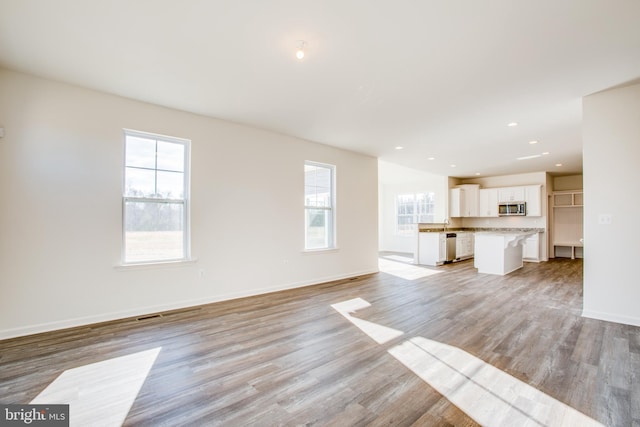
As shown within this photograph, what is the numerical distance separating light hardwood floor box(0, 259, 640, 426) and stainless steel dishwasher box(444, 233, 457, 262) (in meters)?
4.13

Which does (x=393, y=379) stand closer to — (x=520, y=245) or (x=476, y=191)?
(x=520, y=245)

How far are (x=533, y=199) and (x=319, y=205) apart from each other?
22.9 ft

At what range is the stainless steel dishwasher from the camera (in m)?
8.34

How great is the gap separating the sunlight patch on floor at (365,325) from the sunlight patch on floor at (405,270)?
233 cm

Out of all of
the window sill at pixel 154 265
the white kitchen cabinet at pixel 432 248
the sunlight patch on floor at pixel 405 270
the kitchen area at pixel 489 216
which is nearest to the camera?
the window sill at pixel 154 265

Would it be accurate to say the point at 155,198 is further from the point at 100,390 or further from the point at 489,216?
the point at 489,216

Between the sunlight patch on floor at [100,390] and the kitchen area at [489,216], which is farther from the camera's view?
the kitchen area at [489,216]

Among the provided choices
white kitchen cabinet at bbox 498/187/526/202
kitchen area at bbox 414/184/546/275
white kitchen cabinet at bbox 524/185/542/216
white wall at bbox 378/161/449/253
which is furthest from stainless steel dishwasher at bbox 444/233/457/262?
white kitchen cabinet at bbox 524/185/542/216

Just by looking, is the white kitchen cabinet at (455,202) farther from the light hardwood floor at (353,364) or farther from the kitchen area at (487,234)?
the light hardwood floor at (353,364)

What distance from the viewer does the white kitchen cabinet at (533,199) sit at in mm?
8523

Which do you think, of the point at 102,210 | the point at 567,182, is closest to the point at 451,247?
the point at 567,182

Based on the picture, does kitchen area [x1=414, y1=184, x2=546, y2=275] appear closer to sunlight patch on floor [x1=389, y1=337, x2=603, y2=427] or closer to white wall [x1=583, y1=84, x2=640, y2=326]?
white wall [x1=583, y1=84, x2=640, y2=326]

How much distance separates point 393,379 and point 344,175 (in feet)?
14.6

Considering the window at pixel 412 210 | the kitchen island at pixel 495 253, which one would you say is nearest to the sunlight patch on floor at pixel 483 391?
the kitchen island at pixel 495 253
